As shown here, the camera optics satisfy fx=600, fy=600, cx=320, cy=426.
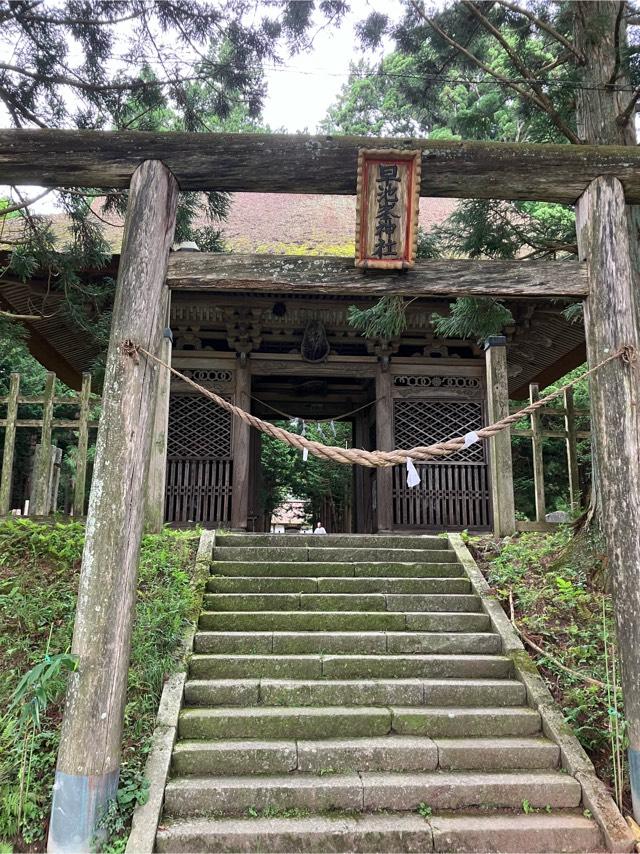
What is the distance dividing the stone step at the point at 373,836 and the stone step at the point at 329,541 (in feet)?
9.76

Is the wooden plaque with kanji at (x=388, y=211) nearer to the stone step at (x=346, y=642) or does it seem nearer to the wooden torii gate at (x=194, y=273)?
the wooden torii gate at (x=194, y=273)

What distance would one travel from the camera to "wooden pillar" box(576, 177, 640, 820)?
3408 millimetres

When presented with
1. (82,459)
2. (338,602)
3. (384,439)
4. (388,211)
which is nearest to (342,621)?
(338,602)

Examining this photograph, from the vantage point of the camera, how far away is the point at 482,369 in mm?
9172

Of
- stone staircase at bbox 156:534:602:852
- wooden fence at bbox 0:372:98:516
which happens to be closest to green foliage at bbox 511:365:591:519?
stone staircase at bbox 156:534:602:852

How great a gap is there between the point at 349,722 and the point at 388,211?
337cm

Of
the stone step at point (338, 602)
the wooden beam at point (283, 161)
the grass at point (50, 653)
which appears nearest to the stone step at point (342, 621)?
the stone step at point (338, 602)

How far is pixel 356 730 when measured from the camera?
154 inches

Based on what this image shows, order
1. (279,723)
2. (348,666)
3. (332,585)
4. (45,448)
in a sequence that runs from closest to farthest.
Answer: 1. (279,723)
2. (348,666)
3. (332,585)
4. (45,448)

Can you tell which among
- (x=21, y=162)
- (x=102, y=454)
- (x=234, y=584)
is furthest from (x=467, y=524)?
(x=21, y=162)

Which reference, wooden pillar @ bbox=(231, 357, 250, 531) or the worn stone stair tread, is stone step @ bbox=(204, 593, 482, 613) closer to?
the worn stone stair tread

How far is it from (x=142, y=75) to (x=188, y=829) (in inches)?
252

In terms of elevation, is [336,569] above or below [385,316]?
below

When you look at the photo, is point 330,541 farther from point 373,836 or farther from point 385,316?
point 373,836
